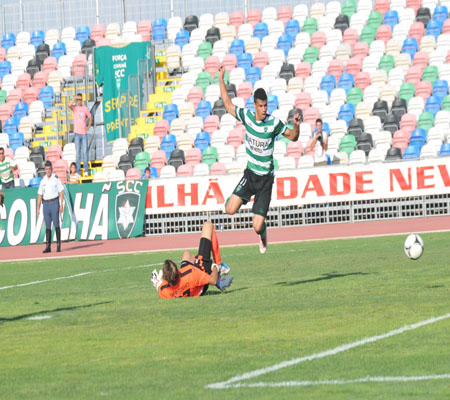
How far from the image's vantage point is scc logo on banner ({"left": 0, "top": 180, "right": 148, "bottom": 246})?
27406 mm

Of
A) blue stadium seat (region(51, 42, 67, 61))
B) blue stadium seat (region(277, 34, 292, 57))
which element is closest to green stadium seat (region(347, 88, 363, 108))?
blue stadium seat (region(277, 34, 292, 57))

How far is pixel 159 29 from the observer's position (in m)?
37.4

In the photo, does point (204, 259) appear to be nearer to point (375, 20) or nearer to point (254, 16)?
point (375, 20)

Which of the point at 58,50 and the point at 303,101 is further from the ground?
the point at 58,50

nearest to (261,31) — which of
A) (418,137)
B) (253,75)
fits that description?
(253,75)

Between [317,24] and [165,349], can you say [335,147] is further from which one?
[165,349]

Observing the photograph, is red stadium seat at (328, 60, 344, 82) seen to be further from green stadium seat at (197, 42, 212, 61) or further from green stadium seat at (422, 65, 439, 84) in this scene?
green stadium seat at (197, 42, 212, 61)

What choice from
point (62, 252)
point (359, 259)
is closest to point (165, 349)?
point (359, 259)

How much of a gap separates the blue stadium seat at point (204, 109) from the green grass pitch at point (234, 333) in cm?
1753

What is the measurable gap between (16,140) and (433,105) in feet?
50.7

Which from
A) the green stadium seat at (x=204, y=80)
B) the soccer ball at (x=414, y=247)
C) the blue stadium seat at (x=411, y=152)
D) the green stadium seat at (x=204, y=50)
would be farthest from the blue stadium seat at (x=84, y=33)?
the soccer ball at (x=414, y=247)

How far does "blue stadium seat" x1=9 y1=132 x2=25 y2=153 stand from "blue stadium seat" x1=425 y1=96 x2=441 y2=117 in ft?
49.2

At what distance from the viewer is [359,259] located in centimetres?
1606

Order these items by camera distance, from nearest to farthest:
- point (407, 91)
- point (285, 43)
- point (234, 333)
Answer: point (234, 333) < point (407, 91) < point (285, 43)
